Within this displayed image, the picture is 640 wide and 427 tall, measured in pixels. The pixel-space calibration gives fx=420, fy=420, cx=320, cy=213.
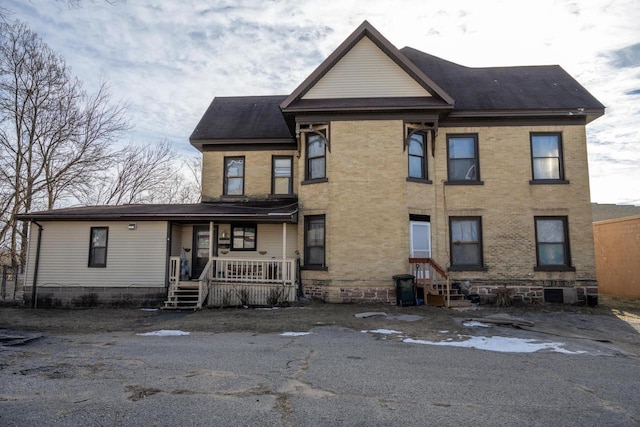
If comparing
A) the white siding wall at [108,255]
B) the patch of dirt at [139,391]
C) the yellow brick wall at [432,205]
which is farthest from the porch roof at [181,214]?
the patch of dirt at [139,391]

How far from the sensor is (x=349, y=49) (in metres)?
14.3

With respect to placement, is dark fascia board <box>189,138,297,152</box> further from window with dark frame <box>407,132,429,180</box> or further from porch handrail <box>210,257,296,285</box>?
porch handrail <box>210,257,296,285</box>

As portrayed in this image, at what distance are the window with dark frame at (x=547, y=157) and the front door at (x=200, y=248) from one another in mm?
12099

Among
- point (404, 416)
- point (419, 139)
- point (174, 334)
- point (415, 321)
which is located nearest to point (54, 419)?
point (404, 416)

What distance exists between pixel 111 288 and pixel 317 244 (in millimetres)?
7178

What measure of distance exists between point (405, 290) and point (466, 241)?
3.20 metres

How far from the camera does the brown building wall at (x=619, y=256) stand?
650 inches

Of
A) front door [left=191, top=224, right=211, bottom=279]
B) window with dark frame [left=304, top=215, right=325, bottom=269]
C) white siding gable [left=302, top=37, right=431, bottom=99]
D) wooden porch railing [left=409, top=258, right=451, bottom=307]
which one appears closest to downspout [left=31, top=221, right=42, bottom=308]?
front door [left=191, top=224, right=211, bottom=279]

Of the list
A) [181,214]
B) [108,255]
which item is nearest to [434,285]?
[181,214]

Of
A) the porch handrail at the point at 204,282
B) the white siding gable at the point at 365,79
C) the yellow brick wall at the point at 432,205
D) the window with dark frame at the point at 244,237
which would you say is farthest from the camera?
the window with dark frame at the point at 244,237

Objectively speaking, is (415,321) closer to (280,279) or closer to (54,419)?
(280,279)

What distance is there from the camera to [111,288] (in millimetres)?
14312

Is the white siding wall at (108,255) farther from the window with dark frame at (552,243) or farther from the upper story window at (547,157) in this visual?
the upper story window at (547,157)

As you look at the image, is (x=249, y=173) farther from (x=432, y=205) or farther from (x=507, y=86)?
(x=507, y=86)
